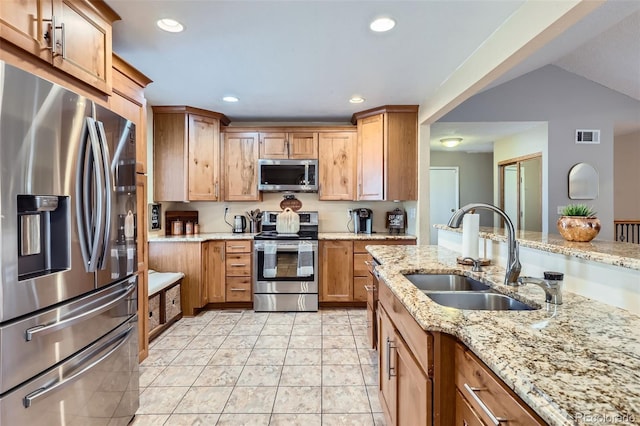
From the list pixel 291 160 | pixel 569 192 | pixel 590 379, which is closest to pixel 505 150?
→ pixel 569 192

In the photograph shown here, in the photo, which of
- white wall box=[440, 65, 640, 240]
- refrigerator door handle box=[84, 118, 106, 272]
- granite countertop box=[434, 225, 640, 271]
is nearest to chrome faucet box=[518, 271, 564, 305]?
granite countertop box=[434, 225, 640, 271]

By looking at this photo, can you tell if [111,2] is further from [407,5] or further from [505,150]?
[505,150]

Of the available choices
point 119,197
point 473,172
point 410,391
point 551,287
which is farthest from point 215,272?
point 473,172

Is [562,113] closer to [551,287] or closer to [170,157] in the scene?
[551,287]

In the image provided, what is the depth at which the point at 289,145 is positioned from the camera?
3.95 meters

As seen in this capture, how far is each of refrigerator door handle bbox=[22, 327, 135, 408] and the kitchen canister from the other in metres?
2.32

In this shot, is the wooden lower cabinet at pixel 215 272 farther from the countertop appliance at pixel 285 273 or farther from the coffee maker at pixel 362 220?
the coffee maker at pixel 362 220

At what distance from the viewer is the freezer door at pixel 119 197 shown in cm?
147

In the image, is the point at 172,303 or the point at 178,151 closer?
the point at 172,303

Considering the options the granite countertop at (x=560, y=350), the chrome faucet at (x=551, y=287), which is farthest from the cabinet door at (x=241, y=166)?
the chrome faucet at (x=551, y=287)

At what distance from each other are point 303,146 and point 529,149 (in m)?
3.43

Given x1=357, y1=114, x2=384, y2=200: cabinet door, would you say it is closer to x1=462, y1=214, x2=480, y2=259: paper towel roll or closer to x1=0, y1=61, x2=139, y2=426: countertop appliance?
x1=462, y1=214, x2=480, y2=259: paper towel roll

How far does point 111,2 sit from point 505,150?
5.60 metres

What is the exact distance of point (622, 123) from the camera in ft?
14.3
